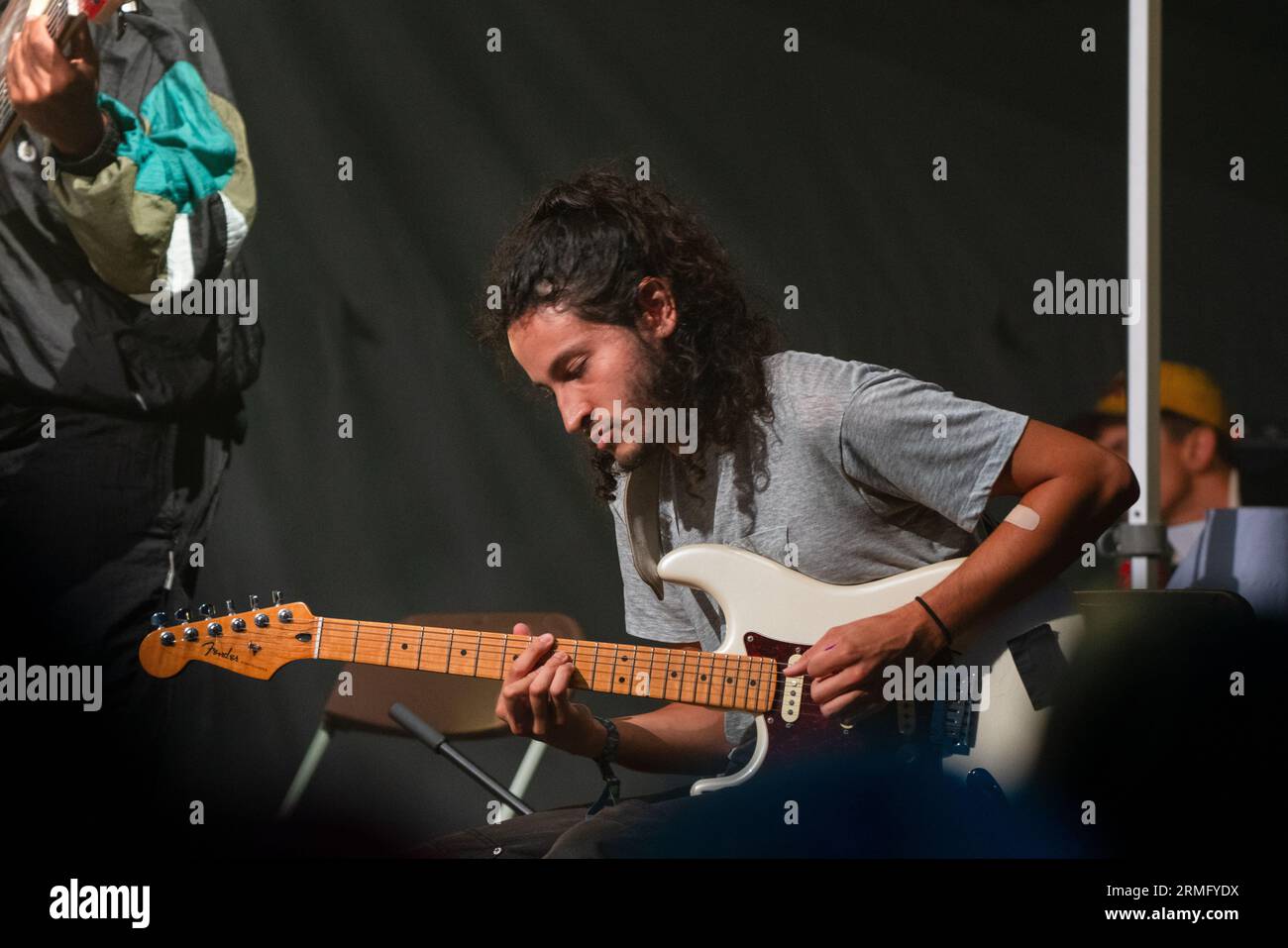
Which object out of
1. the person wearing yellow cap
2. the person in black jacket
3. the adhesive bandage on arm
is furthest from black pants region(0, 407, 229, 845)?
the person wearing yellow cap

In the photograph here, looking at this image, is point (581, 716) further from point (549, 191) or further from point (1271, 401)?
point (1271, 401)

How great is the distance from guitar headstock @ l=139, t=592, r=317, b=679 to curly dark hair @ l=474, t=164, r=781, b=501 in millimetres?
688

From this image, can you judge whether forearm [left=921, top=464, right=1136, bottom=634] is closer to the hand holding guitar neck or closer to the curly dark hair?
the curly dark hair

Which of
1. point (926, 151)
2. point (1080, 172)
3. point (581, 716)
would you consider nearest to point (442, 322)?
point (581, 716)

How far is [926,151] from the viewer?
282 cm

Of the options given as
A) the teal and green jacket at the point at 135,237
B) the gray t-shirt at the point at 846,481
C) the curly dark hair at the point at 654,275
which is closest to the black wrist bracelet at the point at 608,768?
the gray t-shirt at the point at 846,481

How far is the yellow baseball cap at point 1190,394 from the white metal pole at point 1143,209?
0.12 metres

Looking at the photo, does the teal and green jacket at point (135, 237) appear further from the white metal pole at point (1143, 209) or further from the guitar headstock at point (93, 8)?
the white metal pole at point (1143, 209)

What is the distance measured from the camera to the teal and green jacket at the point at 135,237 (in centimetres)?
272

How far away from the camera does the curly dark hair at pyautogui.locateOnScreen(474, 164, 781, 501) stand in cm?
252

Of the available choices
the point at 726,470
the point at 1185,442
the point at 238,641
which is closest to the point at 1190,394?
the point at 1185,442
